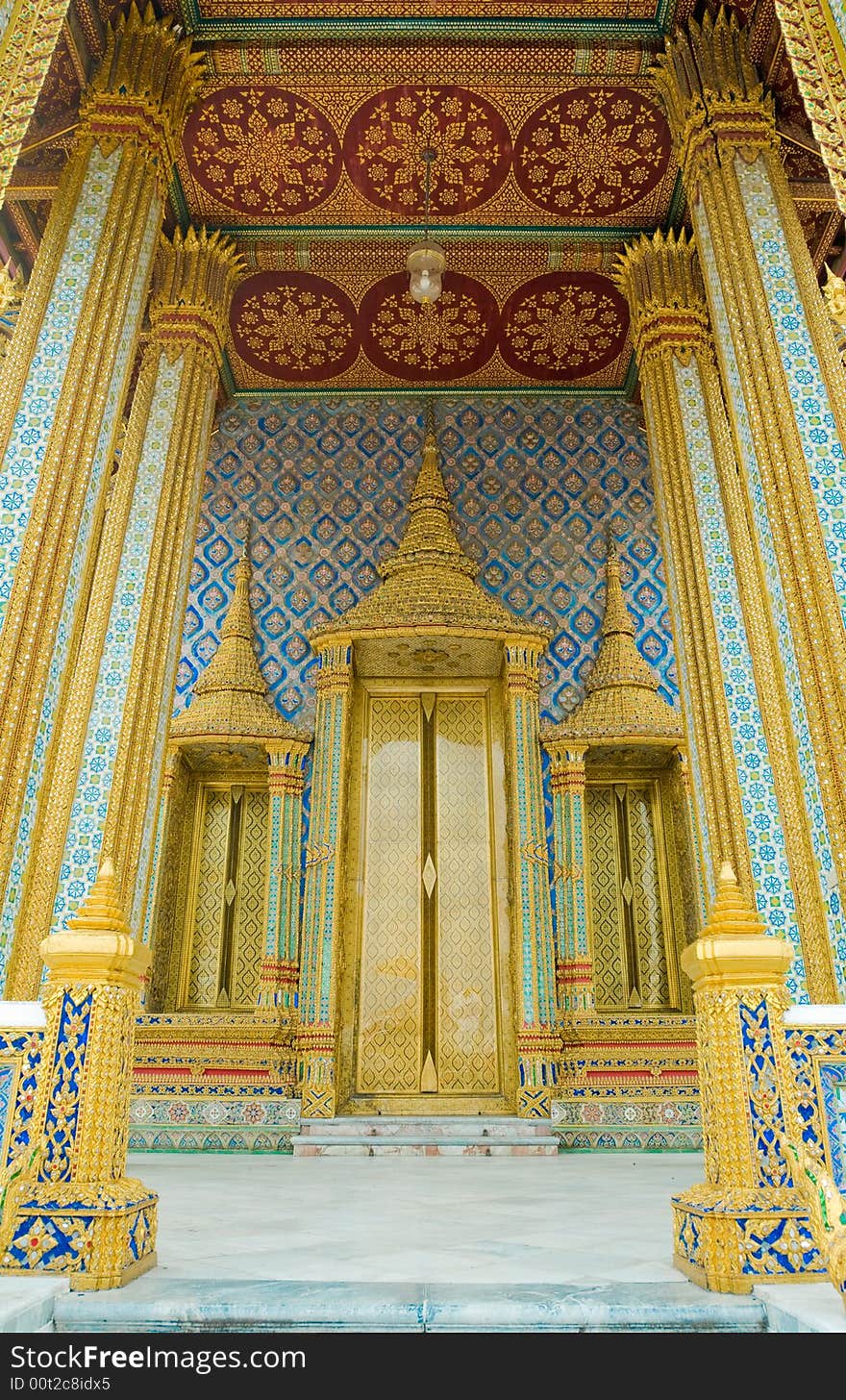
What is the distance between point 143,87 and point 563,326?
16.7ft

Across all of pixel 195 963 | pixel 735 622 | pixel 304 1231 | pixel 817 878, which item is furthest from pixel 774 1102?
pixel 195 963

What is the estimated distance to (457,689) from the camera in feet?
33.1

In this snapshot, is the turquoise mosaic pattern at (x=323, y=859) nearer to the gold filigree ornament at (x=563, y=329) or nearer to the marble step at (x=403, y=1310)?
the gold filigree ornament at (x=563, y=329)

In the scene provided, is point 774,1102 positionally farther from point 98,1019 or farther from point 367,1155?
point 367,1155

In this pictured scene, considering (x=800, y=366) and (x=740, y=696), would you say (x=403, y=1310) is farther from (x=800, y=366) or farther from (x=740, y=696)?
(x=740, y=696)

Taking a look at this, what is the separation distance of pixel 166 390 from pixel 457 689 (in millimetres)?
3967

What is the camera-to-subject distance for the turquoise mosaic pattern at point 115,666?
657 centimetres

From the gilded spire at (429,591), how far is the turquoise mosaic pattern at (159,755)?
1.87m

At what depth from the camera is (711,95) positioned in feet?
22.6

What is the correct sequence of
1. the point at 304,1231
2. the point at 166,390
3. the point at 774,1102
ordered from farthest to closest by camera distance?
the point at 166,390 → the point at 304,1231 → the point at 774,1102

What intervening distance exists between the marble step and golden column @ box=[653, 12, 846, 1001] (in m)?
2.92

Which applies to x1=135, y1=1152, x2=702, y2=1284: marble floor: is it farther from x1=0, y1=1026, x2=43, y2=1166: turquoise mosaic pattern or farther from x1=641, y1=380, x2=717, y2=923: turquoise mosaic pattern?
x1=641, y1=380, x2=717, y2=923: turquoise mosaic pattern

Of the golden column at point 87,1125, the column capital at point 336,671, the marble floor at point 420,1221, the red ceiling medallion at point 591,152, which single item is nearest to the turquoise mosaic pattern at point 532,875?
the column capital at point 336,671

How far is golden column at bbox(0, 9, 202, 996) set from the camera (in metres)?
4.98
